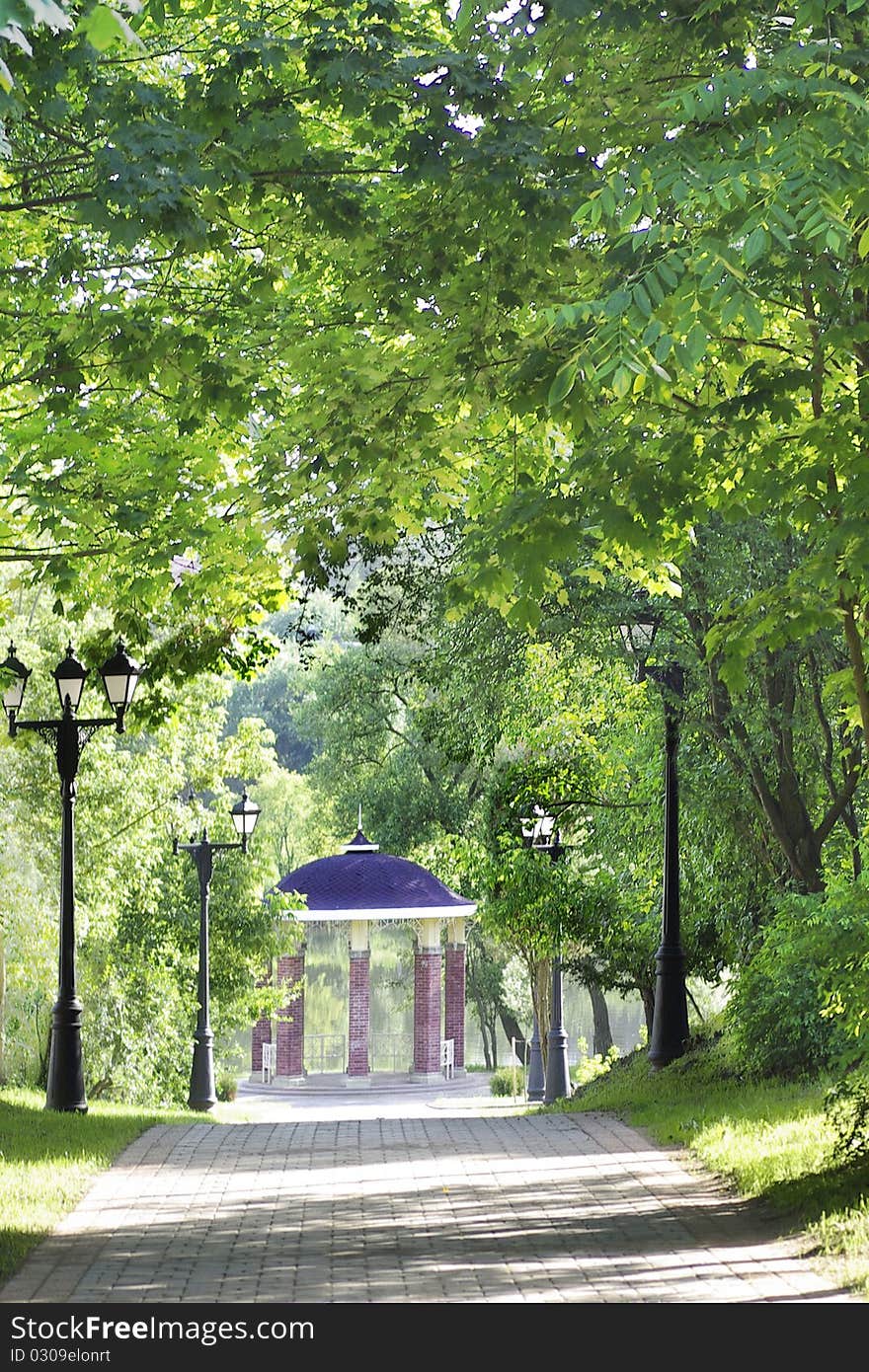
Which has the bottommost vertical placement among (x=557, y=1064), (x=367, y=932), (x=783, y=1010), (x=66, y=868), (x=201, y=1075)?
(x=557, y=1064)

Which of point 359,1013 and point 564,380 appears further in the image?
point 359,1013

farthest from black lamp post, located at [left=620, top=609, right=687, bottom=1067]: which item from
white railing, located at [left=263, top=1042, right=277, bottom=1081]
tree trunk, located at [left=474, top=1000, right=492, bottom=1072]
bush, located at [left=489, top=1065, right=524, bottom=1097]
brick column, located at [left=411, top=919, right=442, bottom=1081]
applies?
tree trunk, located at [left=474, top=1000, right=492, bottom=1072]

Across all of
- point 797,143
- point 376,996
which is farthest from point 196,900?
point 376,996

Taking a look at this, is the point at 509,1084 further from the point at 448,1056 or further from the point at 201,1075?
the point at 201,1075

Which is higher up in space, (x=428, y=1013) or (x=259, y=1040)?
(x=428, y=1013)

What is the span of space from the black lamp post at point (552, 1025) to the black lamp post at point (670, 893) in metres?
3.88

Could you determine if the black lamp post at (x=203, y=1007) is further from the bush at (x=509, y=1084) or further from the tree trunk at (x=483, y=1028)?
the tree trunk at (x=483, y=1028)

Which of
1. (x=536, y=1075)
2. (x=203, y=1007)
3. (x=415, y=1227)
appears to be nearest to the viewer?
(x=415, y=1227)

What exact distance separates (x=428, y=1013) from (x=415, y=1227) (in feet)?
98.4

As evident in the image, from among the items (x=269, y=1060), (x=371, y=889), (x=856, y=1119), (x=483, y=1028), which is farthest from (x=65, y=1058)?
(x=483, y=1028)

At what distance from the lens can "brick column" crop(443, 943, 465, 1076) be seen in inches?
1581

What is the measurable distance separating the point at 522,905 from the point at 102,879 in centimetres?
629

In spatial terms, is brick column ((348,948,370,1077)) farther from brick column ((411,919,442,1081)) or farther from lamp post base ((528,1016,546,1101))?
lamp post base ((528,1016,546,1101))

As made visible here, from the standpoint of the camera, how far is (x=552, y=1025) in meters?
25.3
